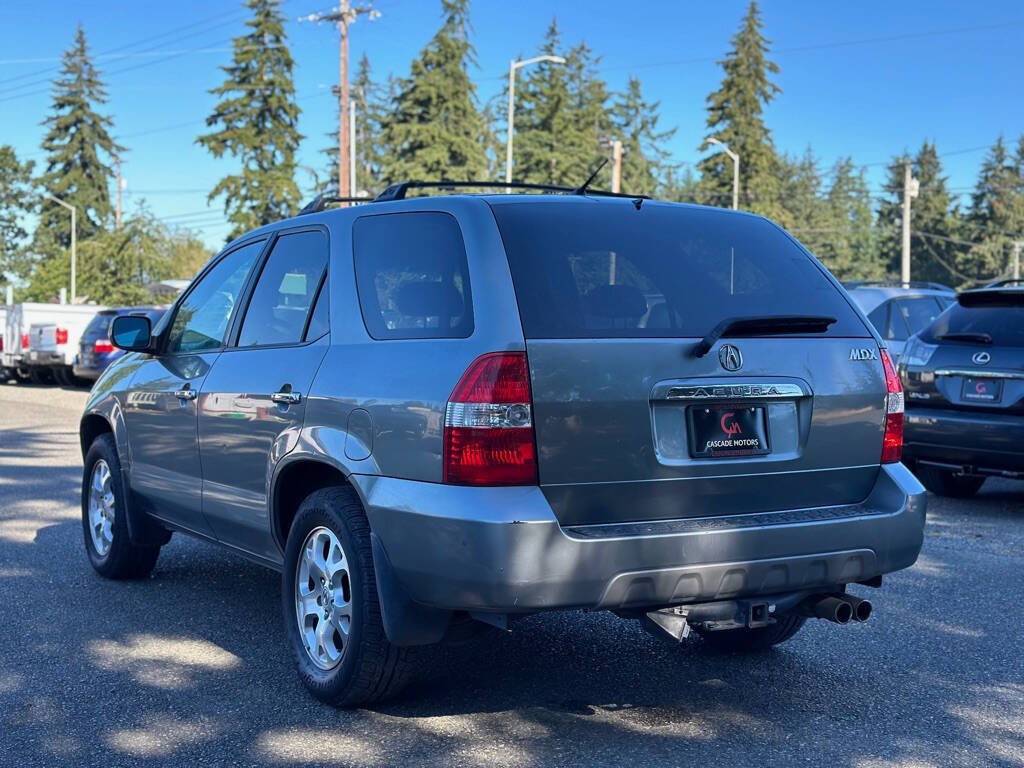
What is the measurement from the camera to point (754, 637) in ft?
16.8

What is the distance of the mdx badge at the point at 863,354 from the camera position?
4359 mm

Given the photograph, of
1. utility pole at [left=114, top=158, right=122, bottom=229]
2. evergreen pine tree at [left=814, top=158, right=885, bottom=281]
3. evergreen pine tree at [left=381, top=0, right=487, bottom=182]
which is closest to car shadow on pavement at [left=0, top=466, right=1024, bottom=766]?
evergreen pine tree at [left=381, top=0, right=487, bottom=182]

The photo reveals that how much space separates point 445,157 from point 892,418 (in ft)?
175

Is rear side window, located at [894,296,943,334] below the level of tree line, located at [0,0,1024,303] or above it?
below

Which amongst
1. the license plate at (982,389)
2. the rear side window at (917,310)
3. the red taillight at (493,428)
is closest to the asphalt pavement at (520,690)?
the red taillight at (493,428)

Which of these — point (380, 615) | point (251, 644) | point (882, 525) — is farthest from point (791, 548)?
point (251, 644)

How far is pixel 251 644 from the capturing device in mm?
5293

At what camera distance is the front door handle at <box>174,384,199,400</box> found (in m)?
5.46

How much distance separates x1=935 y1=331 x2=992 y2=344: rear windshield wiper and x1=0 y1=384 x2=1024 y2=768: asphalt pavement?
2.80m

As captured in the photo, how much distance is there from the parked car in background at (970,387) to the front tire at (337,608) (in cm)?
577

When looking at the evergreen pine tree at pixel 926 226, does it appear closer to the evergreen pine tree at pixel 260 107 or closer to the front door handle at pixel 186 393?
the evergreen pine tree at pixel 260 107

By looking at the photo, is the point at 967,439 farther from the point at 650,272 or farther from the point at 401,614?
the point at 401,614

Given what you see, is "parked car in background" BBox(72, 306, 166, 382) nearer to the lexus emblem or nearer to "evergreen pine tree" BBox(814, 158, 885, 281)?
the lexus emblem

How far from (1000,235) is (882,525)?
88436 mm
